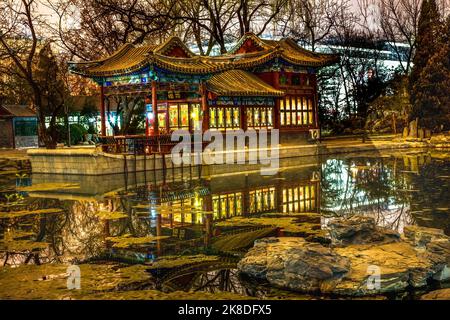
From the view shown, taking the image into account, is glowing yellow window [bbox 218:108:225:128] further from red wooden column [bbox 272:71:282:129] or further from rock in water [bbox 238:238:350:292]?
rock in water [bbox 238:238:350:292]

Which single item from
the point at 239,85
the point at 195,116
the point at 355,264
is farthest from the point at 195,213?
the point at 239,85

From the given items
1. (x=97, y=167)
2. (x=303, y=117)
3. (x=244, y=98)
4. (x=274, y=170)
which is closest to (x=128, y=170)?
(x=97, y=167)

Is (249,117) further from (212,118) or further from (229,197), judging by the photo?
(229,197)

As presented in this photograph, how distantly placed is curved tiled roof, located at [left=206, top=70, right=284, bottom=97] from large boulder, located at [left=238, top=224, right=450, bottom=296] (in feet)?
62.3

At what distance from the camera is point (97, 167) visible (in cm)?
2142

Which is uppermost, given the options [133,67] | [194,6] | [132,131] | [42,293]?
[194,6]

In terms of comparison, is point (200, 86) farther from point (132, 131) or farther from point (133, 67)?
point (132, 131)

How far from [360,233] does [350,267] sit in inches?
68.8

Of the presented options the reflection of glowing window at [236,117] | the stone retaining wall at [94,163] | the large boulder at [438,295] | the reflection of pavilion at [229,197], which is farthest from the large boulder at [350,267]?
the reflection of glowing window at [236,117]

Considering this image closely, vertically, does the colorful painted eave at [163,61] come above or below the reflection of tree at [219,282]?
above

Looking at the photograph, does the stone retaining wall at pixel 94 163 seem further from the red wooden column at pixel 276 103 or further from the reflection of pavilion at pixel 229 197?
the red wooden column at pixel 276 103

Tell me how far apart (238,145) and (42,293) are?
69.5ft

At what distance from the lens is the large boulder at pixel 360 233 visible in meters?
9.01

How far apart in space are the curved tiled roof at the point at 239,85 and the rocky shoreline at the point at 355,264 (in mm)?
18544
